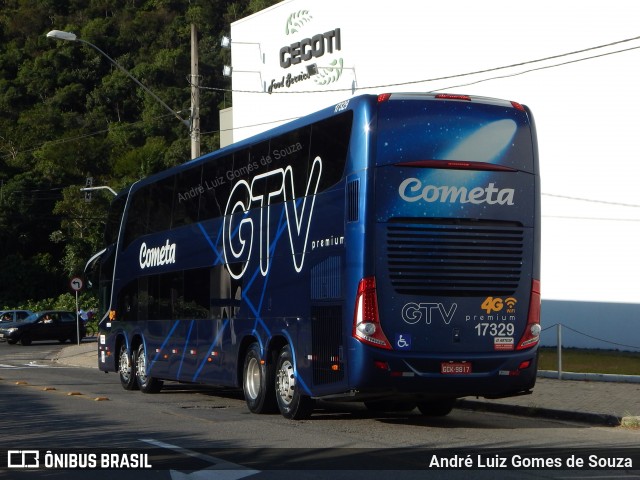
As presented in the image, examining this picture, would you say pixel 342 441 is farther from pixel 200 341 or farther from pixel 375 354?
pixel 200 341

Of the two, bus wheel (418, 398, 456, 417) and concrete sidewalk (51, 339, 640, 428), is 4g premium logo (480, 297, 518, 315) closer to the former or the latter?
concrete sidewalk (51, 339, 640, 428)

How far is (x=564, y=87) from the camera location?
109 ft

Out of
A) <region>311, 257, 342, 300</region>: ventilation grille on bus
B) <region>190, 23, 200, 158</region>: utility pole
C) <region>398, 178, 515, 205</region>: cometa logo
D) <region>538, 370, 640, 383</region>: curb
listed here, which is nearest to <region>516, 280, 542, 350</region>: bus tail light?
<region>398, 178, 515, 205</region>: cometa logo

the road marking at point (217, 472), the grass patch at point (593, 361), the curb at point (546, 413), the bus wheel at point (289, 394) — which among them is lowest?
the curb at point (546, 413)

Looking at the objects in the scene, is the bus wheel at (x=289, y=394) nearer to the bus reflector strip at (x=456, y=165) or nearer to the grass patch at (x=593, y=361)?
the bus reflector strip at (x=456, y=165)

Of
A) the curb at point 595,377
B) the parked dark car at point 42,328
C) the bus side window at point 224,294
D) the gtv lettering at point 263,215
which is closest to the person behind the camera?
the gtv lettering at point 263,215

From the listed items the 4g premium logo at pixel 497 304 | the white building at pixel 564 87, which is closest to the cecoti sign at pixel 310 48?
the white building at pixel 564 87

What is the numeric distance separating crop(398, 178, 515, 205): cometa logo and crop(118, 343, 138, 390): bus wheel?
10299mm

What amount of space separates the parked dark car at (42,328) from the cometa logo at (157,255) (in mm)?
29719

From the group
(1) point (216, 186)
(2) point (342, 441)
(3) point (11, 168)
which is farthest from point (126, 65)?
(2) point (342, 441)

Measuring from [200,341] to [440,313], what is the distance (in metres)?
6.23

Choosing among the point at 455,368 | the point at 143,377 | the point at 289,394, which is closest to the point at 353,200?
the point at 455,368

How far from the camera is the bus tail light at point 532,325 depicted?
1444 cm

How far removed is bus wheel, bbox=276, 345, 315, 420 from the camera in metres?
15.4
